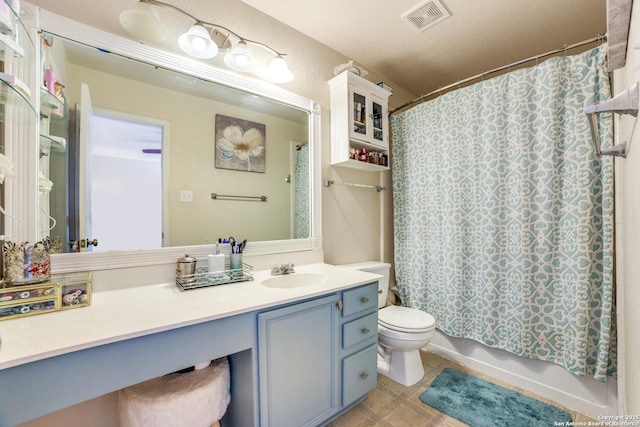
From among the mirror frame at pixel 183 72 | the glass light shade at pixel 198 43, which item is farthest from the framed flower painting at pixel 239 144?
the glass light shade at pixel 198 43

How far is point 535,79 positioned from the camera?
5.26 ft

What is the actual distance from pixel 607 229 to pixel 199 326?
6.67 feet

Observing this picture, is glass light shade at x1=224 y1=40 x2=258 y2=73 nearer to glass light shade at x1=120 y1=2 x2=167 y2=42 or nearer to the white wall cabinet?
glass light shade at x1=120 y1=2 x2=167 y2=42

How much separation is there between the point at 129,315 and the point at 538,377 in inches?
90.5

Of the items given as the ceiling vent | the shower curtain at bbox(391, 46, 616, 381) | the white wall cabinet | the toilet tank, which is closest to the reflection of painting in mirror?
the white wall cabinet

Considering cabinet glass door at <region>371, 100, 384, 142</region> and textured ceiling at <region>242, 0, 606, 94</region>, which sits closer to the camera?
textured ceiling at <region>242, 0, 606, 94</region>

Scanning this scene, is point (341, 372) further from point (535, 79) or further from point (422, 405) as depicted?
point (535, 79)

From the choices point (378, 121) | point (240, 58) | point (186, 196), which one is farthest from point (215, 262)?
point (378, 121)

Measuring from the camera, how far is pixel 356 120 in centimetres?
192

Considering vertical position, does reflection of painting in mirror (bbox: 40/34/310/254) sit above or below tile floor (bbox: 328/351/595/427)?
above

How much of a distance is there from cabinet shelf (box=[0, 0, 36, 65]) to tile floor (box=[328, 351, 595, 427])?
2.04 m

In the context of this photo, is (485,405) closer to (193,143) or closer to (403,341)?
(403,341)

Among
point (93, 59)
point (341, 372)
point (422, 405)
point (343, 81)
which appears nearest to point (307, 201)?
point (343, 81)

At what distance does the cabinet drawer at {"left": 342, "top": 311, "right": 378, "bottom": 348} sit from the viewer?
1.32 metres
